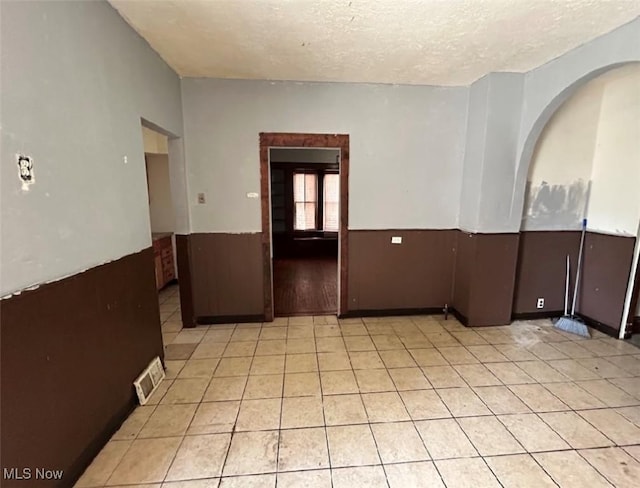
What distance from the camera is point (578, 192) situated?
353cm

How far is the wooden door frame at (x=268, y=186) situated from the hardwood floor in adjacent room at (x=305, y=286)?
1.56 ft

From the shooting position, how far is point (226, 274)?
11.6 feet

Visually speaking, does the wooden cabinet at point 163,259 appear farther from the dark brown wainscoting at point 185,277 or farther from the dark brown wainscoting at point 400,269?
the dark brown wainscoting at point 400,269

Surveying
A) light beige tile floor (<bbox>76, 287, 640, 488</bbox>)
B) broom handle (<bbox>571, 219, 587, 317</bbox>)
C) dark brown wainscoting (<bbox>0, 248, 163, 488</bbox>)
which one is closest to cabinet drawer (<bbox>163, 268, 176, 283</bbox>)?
light beige tile floor (<bbox>76, 287, 640, 488</bbox>)

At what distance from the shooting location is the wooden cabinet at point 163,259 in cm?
452

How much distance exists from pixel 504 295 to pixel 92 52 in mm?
4170

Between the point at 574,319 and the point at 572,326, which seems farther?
the point at 574,319

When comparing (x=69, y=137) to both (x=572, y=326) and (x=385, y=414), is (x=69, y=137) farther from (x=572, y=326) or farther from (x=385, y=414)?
(x=572, y=326)

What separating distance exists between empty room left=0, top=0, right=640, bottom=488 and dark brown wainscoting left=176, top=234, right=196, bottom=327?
25 millimetres

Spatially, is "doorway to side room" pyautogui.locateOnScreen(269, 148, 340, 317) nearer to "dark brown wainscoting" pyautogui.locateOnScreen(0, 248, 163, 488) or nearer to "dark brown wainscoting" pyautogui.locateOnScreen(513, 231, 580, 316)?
"dark brown wainscoting" pyautogui.locateOnScreen(513, 231, 580, 316)

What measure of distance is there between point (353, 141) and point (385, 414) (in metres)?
2.68

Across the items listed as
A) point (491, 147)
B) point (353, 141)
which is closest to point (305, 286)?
point (353, 141)

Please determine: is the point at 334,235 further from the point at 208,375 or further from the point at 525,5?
the point at 525,5

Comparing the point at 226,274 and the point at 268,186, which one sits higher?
the point at 268,186
